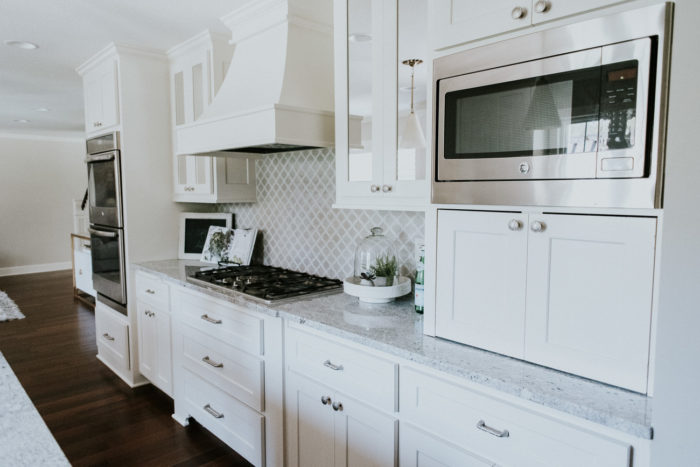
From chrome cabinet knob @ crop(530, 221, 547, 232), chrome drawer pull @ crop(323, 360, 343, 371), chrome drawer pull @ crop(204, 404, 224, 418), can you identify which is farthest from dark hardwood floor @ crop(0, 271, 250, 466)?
chrome cabinet knob @ crop(530, 221, 547, 232)

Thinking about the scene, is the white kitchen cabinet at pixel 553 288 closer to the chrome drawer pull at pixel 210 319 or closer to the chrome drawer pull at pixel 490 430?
the chrome drawer pull at pixel 490 430

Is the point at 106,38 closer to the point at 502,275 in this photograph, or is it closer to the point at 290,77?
the point at 290,77

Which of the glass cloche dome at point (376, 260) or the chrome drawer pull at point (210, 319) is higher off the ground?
the glass cloche dome at point (376, 260)

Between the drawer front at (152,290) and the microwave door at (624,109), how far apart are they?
8.29 ft

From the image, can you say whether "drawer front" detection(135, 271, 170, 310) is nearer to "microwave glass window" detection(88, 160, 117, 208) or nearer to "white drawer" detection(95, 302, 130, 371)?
"white drawer" detection(95, 302, 130, 371)

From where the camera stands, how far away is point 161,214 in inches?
134

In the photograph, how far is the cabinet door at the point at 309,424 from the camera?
70.6 inches

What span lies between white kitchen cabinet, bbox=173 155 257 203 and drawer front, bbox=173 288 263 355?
755 millimetres

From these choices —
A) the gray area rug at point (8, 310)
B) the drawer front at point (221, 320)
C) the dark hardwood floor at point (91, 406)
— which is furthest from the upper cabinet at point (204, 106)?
the gray area rug at point (8, 310)

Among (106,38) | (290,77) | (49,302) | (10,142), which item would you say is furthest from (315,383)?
(10,142)

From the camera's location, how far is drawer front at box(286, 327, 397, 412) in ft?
5.16

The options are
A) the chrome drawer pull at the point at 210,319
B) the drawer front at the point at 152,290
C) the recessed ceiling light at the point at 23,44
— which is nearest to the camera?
the chrome drawer pull at the point at 210,319

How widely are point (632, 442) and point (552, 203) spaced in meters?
0.59

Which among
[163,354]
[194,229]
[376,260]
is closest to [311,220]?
[376,260]
